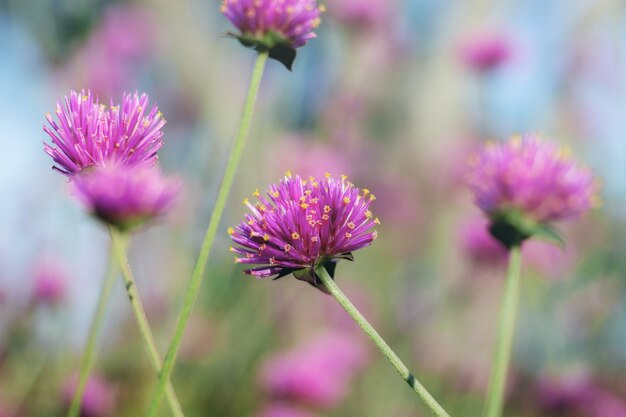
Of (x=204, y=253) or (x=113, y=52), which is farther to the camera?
(x=113, y=52)

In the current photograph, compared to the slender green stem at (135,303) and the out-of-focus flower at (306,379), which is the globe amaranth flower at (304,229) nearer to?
the slender green stem at (135,303)

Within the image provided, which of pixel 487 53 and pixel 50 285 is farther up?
pixel 50 285

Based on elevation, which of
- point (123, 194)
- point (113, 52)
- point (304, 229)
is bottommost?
point (304, 229)

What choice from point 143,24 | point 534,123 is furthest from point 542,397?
point 143,24

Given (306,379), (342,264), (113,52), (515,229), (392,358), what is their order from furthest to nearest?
(342,264)
(113,52)
(306,379)
(515,229)
(392,358)

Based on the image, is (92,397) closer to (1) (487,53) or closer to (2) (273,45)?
(2) (273,45)

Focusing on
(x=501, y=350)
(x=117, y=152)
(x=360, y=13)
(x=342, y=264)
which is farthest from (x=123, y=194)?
(x=342, y=264)

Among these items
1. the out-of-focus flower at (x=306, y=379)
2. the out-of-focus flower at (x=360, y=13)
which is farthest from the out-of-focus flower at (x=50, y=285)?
the out-of-focus flower at (x=360, y=13)
